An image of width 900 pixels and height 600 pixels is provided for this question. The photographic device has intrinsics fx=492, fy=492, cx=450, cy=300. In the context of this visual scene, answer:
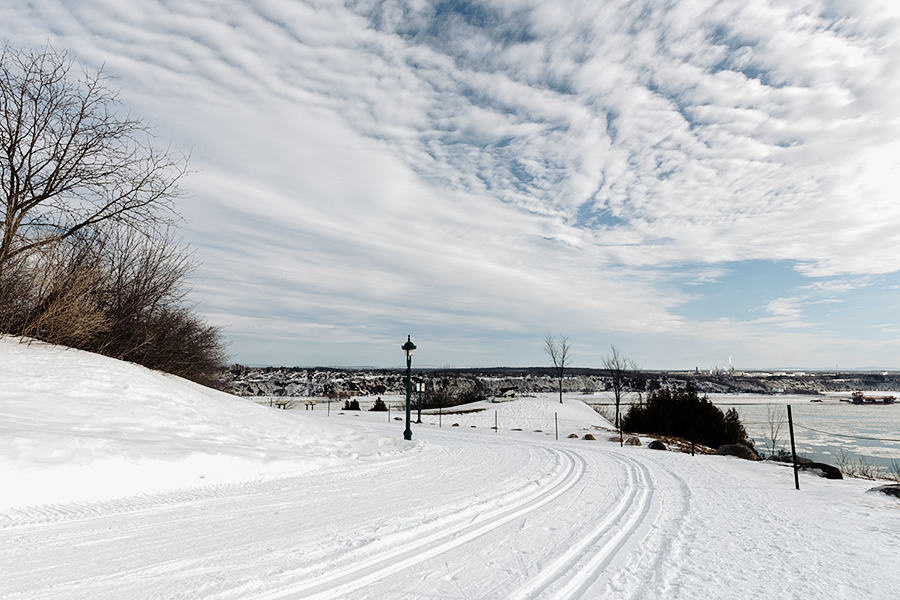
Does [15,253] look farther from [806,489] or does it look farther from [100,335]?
[806,489]

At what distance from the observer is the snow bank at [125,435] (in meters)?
6.94

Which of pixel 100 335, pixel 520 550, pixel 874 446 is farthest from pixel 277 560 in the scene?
pixel 874 446

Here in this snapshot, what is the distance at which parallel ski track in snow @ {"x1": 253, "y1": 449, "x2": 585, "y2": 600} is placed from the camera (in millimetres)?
3996

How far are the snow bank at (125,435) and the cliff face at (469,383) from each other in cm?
1781

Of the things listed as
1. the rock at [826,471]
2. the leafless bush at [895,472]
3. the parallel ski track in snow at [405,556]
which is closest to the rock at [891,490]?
the rock at [826,471]

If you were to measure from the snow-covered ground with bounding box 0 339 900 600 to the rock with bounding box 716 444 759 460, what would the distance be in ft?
10.8

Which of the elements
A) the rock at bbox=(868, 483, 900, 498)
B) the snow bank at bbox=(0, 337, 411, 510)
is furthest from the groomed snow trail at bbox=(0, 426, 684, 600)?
the rock at bbox=(868, 483, 900, 498)

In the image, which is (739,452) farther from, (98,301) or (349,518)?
(98,301)

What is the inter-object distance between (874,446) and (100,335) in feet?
130

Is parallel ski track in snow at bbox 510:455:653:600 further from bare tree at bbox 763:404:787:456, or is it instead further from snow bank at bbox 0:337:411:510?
bare tree at bbox 763:404:787:456

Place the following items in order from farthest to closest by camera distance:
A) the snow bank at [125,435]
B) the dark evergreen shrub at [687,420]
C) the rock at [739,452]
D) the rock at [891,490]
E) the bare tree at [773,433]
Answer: the dark evergreen shrub at [687,420]
the bare tree at [773,433]
the rock at [739,452]
the rock at [891,490]
the snow bank at [125,435]

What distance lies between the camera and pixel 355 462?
1148cm

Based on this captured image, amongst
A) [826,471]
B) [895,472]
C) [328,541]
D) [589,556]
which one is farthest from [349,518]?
[895,472]

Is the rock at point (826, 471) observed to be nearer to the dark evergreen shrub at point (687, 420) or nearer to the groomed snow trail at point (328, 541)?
the groomed snow trail at point (328, 541)
